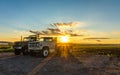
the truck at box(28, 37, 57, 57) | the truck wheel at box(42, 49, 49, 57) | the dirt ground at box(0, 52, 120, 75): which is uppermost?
the truck at box(28, 37, 57, 57)

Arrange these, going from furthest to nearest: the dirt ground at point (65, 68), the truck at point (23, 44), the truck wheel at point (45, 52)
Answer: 1. the truck at point (23, 44)
2. the truck wheel at point (45, 52)
3. the dirt ground at point (65, 68)

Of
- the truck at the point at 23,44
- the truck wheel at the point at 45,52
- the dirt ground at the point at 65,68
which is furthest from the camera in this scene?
the truck at the point at 23,44

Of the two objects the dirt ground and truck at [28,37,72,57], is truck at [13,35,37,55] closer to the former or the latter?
truck at [28,37,72,57]

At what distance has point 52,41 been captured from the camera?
29453mm

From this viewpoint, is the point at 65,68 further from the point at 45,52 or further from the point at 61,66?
the point at 45,52

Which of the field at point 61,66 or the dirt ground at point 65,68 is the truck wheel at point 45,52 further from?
the dirt ground at point 65,68

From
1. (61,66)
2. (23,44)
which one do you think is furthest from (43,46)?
(61,66)

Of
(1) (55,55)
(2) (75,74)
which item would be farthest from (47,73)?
(1) (55,55)

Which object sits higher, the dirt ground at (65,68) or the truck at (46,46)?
the truck at (46,46)

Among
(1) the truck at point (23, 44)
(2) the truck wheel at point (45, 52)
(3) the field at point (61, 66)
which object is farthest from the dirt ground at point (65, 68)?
(1) the truck at point (23, 44)

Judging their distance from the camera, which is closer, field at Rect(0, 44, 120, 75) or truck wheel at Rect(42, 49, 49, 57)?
field at Rect(0, 44, 120, 75)

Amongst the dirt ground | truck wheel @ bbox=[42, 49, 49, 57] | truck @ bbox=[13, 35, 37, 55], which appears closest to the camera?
the dirt ground

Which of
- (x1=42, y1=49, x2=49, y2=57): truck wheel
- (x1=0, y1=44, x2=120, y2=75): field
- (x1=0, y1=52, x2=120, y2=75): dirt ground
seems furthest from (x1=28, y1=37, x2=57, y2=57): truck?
(x1=0, y1=52, x2=120, y2=75): dirt ground

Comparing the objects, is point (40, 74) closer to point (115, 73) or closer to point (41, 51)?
point (115, 73)
